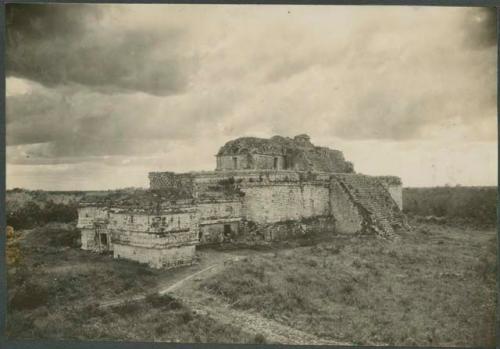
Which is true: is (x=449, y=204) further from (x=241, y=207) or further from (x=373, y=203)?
(x=241, y=207)

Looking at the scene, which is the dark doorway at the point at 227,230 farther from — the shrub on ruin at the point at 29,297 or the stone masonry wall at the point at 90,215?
the shrub on ruin at the point at 29,297

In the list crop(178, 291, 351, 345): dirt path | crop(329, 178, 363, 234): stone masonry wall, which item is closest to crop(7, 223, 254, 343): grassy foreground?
crop(178, 291, 351, 345): dirt path

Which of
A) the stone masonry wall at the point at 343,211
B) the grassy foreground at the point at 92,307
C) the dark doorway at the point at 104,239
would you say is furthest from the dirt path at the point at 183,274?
the stone masonry wall at the point at 343,211

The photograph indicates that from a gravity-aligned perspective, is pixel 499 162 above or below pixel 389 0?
below

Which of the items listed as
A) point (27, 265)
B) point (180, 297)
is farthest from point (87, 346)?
point (27, 265)

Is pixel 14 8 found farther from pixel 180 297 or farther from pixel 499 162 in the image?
pixel 499 162

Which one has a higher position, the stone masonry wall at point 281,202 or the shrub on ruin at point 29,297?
the stone masonry wall at point 281,202

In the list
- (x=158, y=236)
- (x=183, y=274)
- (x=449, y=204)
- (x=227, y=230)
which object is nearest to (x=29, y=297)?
(x=158, y=236)
